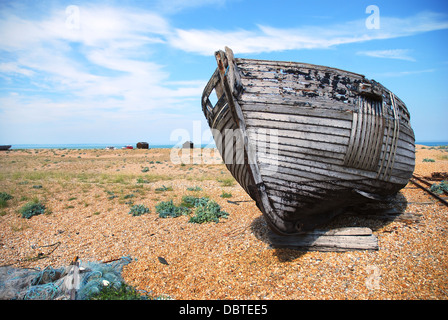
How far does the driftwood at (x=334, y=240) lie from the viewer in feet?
18.9

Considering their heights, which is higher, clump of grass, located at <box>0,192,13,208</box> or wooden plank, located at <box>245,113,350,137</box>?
wooden plank, located at <box>245,113,350,137</box>

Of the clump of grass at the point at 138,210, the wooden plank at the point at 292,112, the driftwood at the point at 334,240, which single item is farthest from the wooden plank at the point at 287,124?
the clump of grass at the point at 138,210

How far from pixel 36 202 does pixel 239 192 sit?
9331 mm

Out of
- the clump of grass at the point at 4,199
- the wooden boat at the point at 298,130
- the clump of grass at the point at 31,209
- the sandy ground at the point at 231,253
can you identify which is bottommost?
the sandy ground at the point at 231,253

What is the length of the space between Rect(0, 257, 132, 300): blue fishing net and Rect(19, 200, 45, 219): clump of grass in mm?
5161

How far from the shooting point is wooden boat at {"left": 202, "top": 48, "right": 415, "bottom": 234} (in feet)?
17.3

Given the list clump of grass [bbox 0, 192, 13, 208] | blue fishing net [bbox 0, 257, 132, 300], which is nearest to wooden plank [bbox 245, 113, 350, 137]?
blue fishing net [bbox 0, 257, 132, 300]

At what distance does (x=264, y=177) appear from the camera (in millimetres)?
5281

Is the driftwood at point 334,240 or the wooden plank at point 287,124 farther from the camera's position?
the driftwood at point 334,240

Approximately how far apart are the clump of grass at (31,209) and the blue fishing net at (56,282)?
16.9ft

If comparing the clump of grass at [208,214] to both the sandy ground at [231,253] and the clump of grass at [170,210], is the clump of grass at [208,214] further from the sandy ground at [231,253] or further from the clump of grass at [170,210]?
the clump of grass at [170,210]
